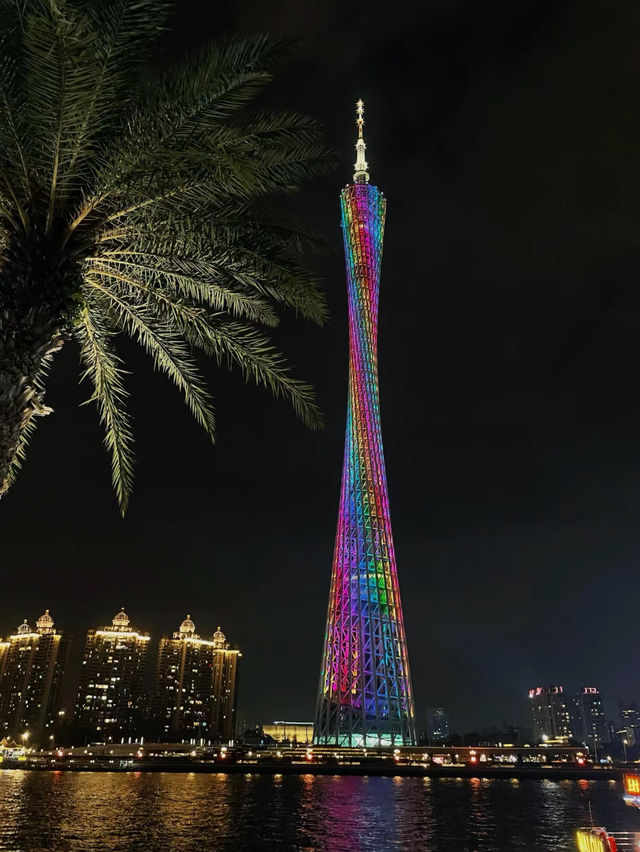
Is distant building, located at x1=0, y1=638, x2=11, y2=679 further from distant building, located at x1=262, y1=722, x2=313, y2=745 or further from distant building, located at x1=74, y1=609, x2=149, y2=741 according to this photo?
distant building, located at x1=262, y1=722, x2=313, y2=745

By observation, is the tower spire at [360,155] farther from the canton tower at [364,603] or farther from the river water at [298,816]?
the river water at [298,816]

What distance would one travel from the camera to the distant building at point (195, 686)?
108 metres

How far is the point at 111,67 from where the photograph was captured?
21.3 feet

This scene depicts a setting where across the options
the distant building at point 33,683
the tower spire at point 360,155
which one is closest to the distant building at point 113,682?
the distant building at point 33,683

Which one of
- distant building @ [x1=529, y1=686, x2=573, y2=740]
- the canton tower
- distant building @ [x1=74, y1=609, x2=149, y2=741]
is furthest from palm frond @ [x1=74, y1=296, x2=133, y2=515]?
distant building @ [x1=529, y1=686, x2=573, y2=740]

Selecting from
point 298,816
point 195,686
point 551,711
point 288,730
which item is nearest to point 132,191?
point 298,816

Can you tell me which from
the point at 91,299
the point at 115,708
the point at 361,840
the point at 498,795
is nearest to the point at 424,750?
the point at 498,795

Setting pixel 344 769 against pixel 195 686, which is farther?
pixel 195 686

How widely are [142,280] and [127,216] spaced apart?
1.06 m

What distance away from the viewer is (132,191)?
24.6ft

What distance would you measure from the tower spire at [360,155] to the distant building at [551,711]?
4638 inches

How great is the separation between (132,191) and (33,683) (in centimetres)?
11139

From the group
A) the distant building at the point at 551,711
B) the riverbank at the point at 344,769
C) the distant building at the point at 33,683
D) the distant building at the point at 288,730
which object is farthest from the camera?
the distant building at the point at 551,711

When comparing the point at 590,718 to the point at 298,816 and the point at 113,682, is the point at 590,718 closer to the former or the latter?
the point at 113,682
